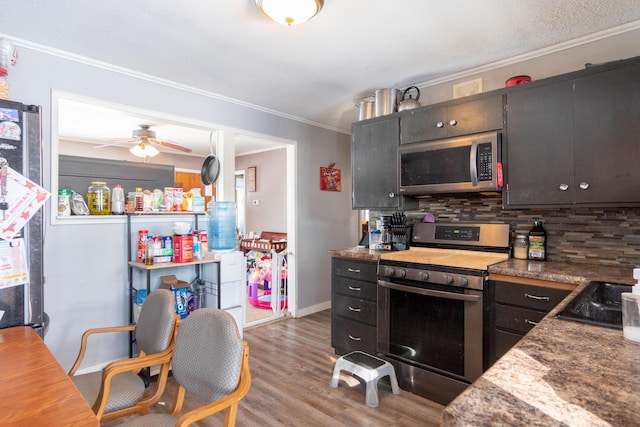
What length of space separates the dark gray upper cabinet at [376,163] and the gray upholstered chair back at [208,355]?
1.91m

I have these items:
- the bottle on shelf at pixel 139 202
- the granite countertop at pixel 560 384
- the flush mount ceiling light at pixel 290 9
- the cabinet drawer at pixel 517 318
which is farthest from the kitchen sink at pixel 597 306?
the bottle on shelf at pixel 139 202

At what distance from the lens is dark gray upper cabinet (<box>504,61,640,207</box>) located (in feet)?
6.33

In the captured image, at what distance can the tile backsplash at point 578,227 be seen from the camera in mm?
2146

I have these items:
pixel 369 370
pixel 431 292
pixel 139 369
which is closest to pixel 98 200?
pixel 139 369

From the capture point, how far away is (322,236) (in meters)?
4.45

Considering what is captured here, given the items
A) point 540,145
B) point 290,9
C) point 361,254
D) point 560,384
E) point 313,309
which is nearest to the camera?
point 560,384

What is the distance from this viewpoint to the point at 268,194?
6.44 meters

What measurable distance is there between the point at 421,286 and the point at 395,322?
352mm

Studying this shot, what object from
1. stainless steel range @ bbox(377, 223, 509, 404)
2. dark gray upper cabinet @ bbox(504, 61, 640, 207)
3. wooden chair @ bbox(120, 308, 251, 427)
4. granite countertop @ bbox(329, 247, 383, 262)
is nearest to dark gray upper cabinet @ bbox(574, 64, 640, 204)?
dark gray upper cabinet @ bbox(504, 61, 640, 207)

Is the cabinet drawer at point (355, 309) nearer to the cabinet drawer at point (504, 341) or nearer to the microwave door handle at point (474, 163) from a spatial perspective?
the cabinet drawer at point (504, 341)

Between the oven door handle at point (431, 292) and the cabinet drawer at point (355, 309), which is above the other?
the oven door handle at point (431, 292)

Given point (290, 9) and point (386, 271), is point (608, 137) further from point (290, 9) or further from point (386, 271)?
point (290, 9)

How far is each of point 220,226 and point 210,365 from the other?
2.04 m

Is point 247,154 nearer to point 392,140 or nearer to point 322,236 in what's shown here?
point 322,236
